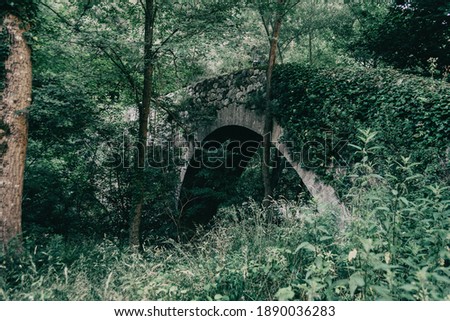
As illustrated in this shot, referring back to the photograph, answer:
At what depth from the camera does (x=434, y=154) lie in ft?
13.0

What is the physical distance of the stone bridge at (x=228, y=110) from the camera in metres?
7.31

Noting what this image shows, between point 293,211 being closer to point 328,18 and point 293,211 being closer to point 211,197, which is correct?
point 211,197

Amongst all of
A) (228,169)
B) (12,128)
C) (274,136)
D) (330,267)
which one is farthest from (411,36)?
(12,128)

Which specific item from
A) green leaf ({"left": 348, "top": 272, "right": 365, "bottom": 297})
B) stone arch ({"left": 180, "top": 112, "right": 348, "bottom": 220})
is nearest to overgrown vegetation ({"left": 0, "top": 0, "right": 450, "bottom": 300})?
green leaf ({"left": 348, "top": 272, "right": 365, "bottom": 297})

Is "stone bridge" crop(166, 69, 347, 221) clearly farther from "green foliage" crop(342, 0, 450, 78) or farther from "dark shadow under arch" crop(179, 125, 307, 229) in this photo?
"green foliage" crop(342, 0, 450, 78)

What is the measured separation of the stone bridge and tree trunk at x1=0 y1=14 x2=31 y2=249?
11.1ft

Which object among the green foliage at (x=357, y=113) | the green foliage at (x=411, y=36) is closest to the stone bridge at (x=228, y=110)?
the green foliage at (x=357, y=113)

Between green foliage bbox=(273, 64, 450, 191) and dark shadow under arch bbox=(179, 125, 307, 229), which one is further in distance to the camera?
dark shadow under arch bbox=(179, 125, 307, 229)

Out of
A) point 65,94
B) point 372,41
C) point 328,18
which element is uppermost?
point 328,18

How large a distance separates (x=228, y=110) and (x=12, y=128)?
476 centimetres

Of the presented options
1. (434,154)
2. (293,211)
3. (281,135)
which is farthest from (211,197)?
(434,154)

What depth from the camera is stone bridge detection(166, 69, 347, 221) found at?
288 inches

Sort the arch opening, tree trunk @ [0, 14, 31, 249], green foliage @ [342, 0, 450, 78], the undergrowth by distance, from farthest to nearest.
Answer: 1. the arch opening
2. green foliage @ [342, 0, 450, 78]
3. tree trunk @ [0, 14, 31, 249]
4. the undergrowth
